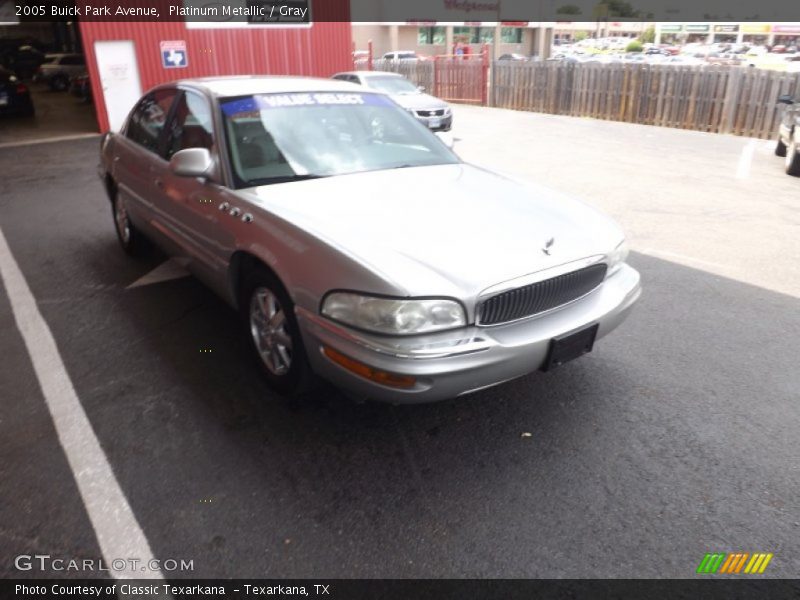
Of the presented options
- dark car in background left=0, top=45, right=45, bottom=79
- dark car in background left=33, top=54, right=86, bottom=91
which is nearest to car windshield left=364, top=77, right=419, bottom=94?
dark car in background left=33, top=54, right=86, bottom=91

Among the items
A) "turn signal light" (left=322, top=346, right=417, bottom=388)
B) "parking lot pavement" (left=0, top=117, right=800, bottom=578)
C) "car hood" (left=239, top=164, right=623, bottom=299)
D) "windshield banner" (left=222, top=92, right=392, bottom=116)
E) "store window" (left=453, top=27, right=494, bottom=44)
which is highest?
"store window" (left=453, top=27, right=494, bottom=44)

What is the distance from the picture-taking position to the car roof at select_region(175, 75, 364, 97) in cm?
375

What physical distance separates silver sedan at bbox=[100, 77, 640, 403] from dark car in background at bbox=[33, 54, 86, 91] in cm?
2667

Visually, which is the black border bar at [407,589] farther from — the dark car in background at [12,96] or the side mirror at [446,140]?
the dark car in background at [12,96]

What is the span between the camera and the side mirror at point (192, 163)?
3322 millimetres

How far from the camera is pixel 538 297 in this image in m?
2.67

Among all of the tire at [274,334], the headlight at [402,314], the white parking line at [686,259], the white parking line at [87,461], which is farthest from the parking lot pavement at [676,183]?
the white parking line at [87,461]

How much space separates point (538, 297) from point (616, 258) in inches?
27.7

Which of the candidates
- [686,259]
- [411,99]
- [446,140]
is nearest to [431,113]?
[411,99]

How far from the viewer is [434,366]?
2396 millimetres

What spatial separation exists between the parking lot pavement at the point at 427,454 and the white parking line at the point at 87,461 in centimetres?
4

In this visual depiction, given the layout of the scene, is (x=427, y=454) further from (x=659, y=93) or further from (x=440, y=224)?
(x=659, y=93)

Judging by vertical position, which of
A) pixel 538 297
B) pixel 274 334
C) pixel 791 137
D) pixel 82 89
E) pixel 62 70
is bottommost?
pixel 82 89

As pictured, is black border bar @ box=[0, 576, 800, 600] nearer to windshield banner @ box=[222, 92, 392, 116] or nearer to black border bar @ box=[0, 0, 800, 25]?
windshield banner @ box=[222, 92, 392, 116]
